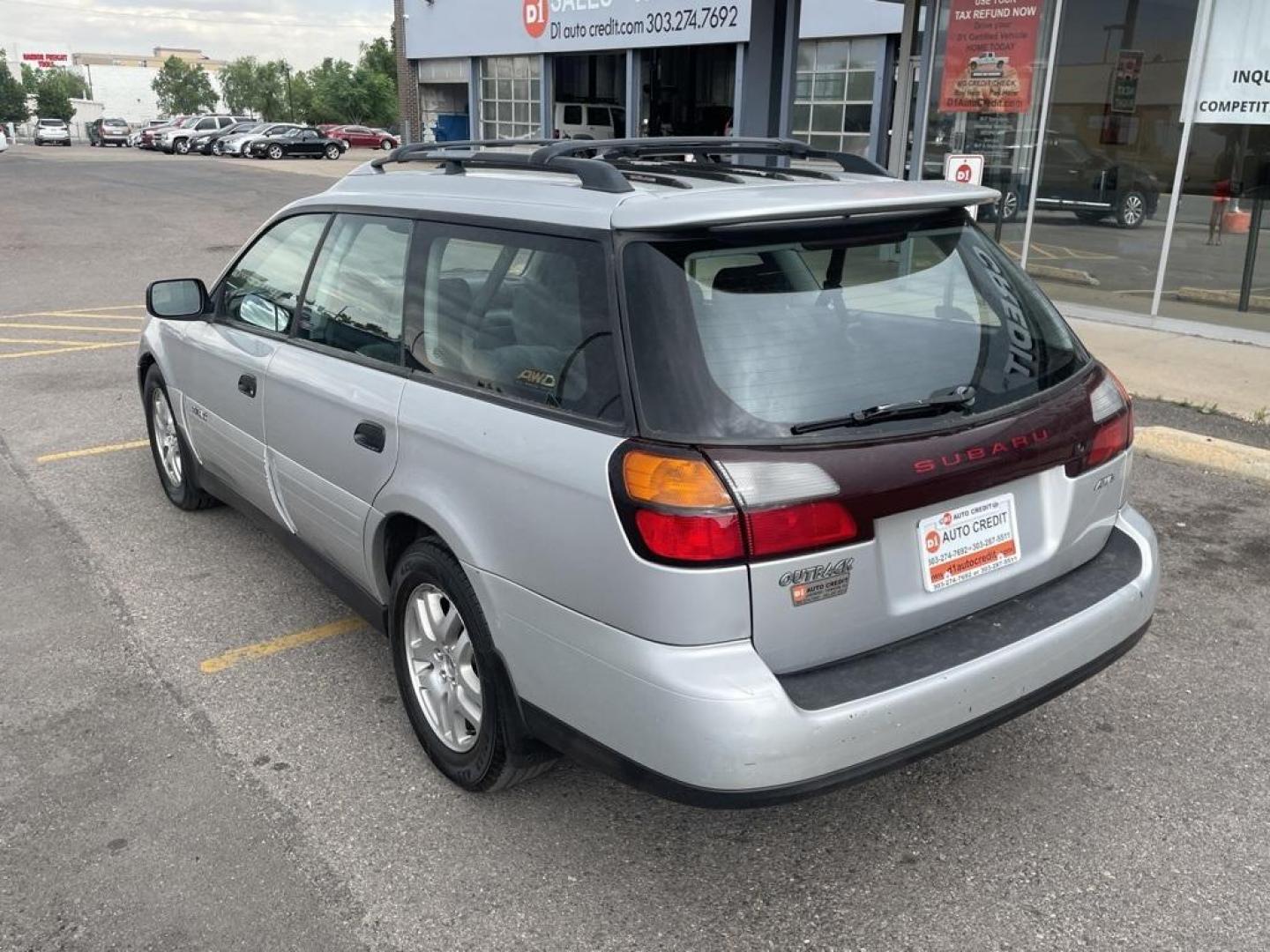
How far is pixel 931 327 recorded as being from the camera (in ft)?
9.24

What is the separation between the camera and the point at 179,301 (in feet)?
14.8

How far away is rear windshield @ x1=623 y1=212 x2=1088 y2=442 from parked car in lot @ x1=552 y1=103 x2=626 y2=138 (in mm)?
29325

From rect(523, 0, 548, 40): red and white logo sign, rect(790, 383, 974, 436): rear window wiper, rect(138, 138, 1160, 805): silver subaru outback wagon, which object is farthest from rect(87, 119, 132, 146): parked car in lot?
rect(790, 383, 974, 436): rear window wiper

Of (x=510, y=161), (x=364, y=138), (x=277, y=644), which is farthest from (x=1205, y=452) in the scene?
(x=364, y=138)

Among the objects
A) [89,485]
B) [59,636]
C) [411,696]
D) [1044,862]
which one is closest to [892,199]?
[1044,862]

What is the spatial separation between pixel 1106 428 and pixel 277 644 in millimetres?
2964

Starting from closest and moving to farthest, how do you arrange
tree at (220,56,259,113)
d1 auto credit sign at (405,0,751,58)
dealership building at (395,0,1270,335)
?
dealership building at (395,0,1270,335)
d1 auto credit sign at (405,0,751,58)
tree at (220,56,259,113)

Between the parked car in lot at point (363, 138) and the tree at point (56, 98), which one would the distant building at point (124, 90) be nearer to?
the tree at point (56, 98)

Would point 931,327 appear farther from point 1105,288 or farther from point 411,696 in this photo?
point 1105,288

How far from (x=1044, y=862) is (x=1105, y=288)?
965 centimetres

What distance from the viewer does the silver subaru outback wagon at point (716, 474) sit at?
232 cm

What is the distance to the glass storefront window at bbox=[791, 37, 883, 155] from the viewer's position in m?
20.3

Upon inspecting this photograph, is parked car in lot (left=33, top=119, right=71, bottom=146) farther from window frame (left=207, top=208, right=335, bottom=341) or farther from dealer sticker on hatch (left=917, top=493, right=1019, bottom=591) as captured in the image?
dealer sticker on hatch (left=917, top=493, right=1019, bottom=591)

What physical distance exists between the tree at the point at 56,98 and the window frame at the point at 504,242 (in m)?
132
